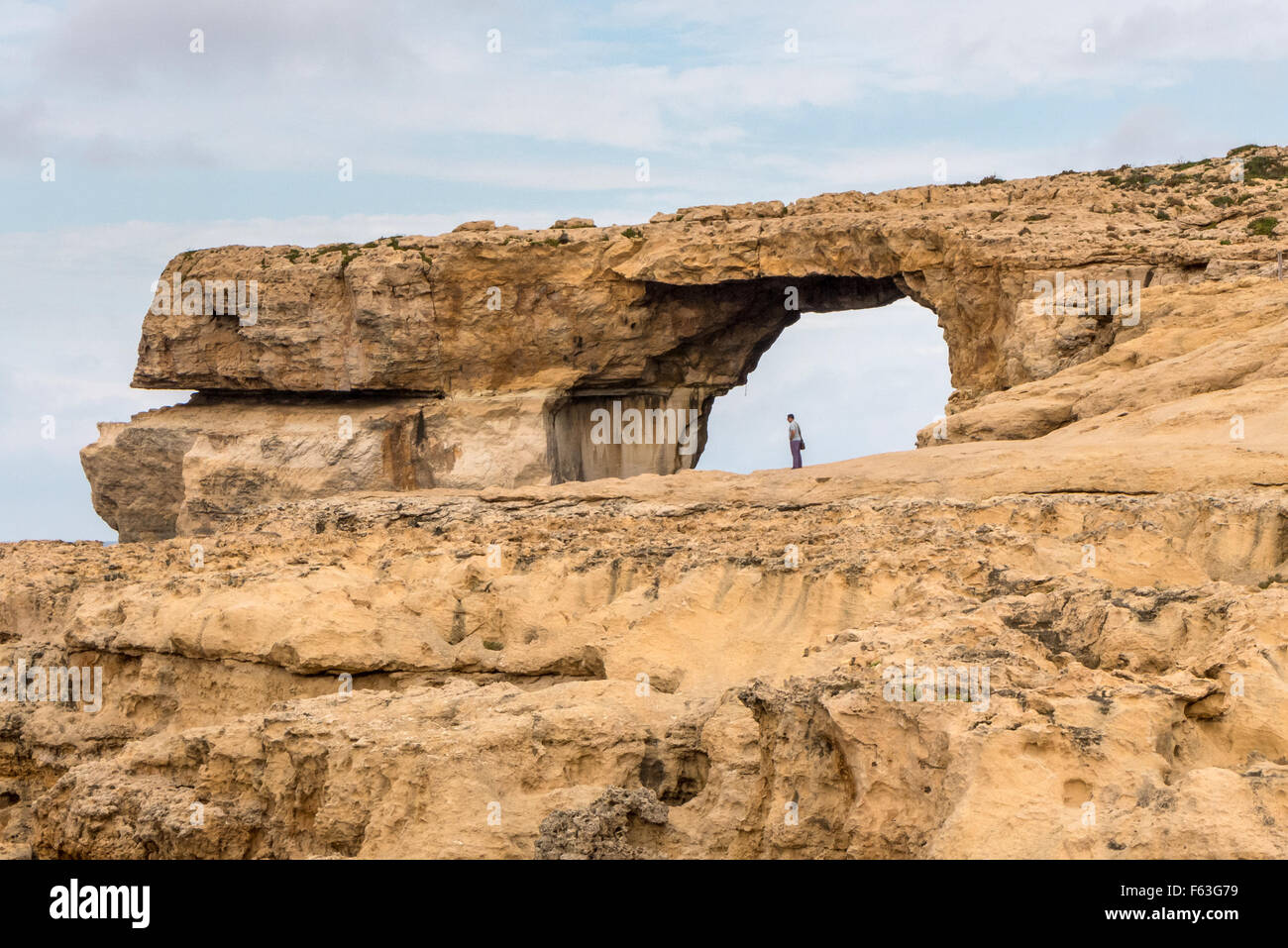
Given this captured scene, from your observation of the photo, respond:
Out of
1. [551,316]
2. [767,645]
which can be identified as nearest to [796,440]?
[551,316]

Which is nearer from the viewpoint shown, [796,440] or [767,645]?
[767,645]

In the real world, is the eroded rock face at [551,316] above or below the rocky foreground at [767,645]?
above

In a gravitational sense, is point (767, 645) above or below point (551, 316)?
below

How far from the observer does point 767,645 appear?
788 cm

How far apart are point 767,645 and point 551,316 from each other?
57.5ft

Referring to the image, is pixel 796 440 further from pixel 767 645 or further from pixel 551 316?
pixel 767 645

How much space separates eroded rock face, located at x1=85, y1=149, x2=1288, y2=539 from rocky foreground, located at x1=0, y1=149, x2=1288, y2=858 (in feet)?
8.98

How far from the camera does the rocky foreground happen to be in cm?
499

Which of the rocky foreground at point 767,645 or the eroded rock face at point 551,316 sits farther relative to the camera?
the eroded rock face at point 551,316

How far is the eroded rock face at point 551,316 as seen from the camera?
71.4 ft

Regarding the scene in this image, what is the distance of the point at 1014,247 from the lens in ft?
67.3

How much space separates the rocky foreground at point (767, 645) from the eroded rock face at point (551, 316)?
8.98 ft

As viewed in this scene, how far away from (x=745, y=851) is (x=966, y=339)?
56.0 feet

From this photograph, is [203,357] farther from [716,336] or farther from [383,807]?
[383,807]
